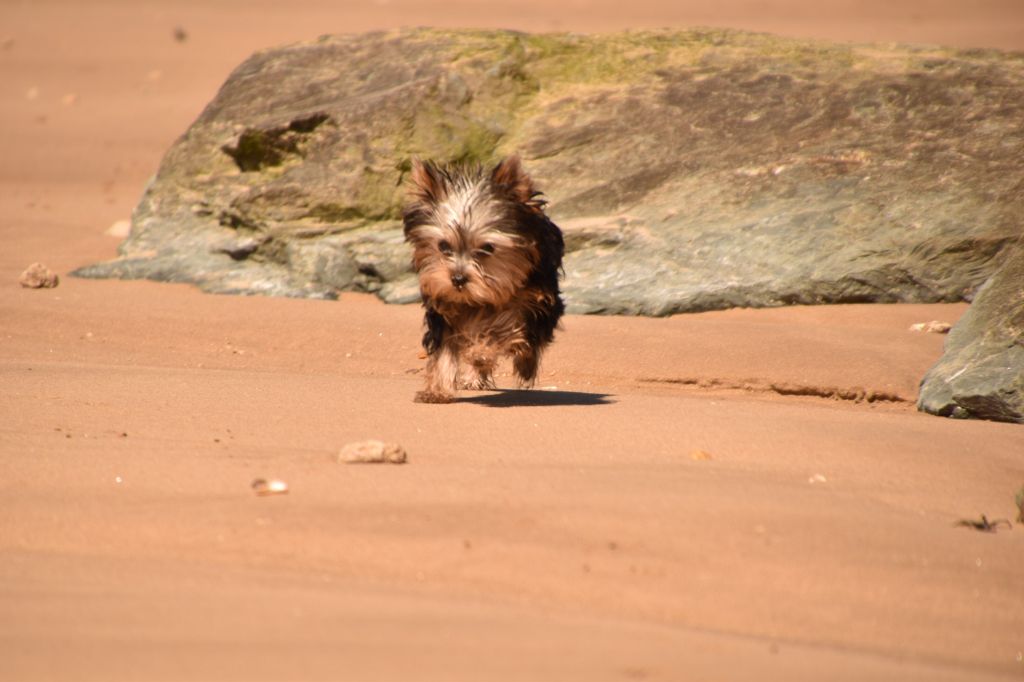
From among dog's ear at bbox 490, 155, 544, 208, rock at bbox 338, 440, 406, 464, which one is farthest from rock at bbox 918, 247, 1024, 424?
rock at bbox 338, 440, 406, 464

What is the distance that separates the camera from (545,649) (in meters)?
3.56

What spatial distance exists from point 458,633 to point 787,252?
7.52 meters

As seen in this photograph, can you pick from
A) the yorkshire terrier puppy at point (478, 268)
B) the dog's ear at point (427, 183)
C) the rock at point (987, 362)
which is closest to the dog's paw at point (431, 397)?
the yorkshire terrier puppy at point (478, 268)

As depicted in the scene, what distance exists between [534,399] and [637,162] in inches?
177

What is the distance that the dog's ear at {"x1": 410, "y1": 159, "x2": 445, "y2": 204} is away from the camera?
742 cm

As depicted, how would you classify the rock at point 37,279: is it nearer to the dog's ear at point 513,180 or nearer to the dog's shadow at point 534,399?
the dog's shadow at point 534,399

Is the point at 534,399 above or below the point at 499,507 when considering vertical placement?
below

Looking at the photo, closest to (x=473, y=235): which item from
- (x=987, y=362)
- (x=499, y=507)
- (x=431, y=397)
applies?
(x=431, y=397)

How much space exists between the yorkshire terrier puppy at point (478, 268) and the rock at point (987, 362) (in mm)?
2361

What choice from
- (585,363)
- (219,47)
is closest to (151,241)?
(585,363)

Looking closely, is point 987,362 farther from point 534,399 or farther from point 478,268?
point 478,268

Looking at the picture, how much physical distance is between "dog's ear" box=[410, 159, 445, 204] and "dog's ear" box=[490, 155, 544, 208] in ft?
0.98

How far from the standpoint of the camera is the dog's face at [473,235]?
7.19 meters

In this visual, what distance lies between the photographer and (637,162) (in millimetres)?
11633
